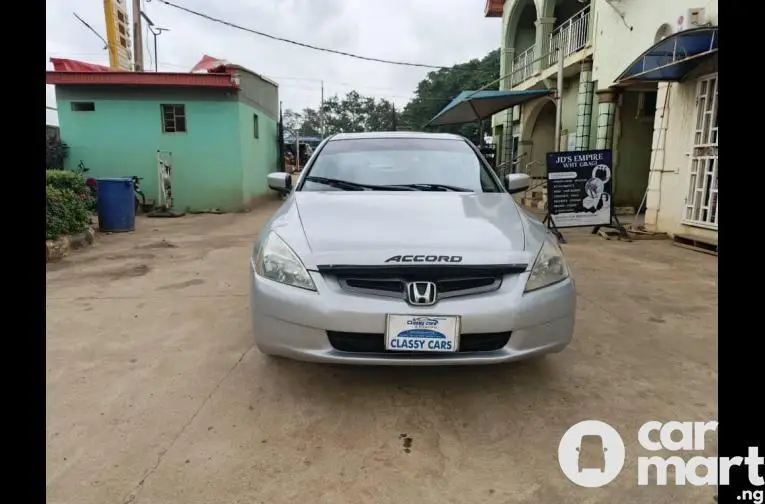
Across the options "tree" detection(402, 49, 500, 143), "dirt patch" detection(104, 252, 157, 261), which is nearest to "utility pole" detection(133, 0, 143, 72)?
"dirt patch" detection(104, 252, 157, 261)

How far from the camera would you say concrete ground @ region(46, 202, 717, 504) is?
189 cm

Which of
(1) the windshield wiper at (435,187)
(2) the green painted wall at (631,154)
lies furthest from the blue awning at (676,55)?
(1) the windshield wiper at (435,187)

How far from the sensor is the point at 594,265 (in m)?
5.79

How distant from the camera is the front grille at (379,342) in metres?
2.23

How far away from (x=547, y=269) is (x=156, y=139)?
440 inches

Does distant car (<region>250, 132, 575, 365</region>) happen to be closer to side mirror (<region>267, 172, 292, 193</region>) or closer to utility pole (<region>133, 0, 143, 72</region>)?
side mirror (<region>267, 172, 292, 193</region>)

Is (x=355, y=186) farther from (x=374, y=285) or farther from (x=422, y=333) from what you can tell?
(x=422, y=333)

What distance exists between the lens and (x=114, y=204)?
8.23m

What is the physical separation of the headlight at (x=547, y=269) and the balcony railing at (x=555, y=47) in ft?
32.8

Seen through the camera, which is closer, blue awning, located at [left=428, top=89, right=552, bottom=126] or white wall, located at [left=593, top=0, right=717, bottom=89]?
white wall, located at [left=593, top=0, right=717, bottom=89]

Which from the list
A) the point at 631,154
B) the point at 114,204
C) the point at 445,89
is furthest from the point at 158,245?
the point at 445,89

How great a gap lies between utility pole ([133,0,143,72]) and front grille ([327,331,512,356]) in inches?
541

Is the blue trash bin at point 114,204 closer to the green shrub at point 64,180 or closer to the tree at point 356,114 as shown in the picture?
the green shrub at point 64,180
